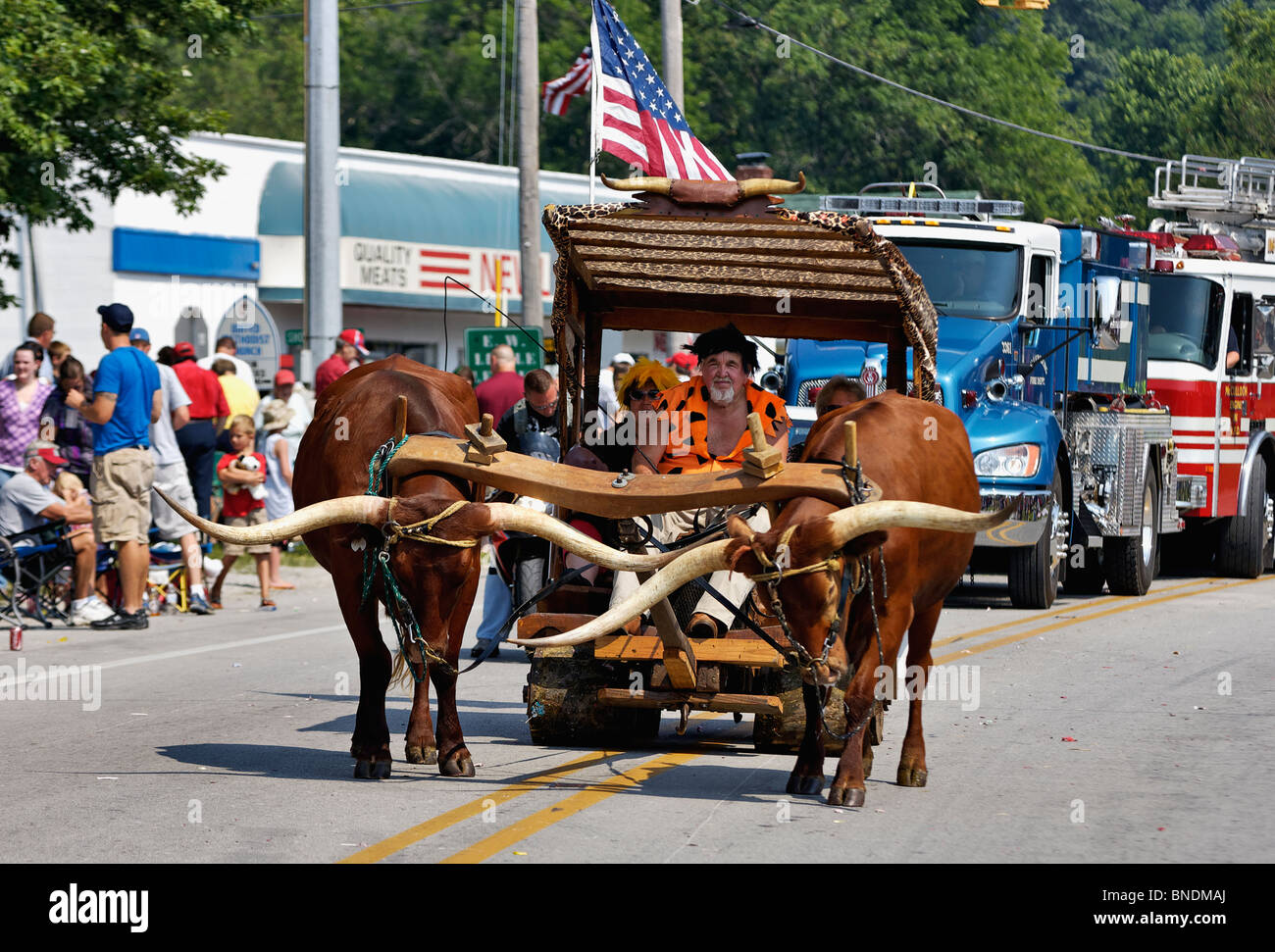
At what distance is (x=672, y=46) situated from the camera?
26391 mm

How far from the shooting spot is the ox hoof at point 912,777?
347 inches

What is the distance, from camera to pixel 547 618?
373 inches

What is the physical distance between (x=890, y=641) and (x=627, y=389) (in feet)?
9.87

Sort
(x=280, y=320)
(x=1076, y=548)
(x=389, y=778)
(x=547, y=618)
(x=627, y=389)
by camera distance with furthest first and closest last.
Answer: (x=280, y=320)
(x=1076, y=548)
(x=627, y=389)
(x=547, y=618)
(x=389, y=778)

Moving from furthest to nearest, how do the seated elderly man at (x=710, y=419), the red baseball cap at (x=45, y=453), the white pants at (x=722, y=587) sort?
1. the red baseball cap at (x=45, y=453)
2. the seated elderly man at (x=710, y=419)
3. the white pants at (x=722, y=587)

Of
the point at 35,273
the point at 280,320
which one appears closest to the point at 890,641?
the point at 35,273

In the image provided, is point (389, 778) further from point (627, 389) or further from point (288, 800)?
point (627, 389)

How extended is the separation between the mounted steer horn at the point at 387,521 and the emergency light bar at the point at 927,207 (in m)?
9.76

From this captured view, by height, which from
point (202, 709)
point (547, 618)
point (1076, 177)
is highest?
point (1076, 177)

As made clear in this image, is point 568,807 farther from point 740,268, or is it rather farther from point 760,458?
point 740,268

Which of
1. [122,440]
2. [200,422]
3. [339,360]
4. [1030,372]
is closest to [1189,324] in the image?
[1030,372]

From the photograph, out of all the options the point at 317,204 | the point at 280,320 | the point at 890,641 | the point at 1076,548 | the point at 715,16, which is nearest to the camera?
the point at 890,641

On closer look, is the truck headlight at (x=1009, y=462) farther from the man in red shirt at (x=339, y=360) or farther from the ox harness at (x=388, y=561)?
the ox harness at (x=388, y=561)

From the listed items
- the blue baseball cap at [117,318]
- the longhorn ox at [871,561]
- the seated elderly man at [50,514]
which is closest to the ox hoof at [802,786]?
the longhorn ox at [871,561]
